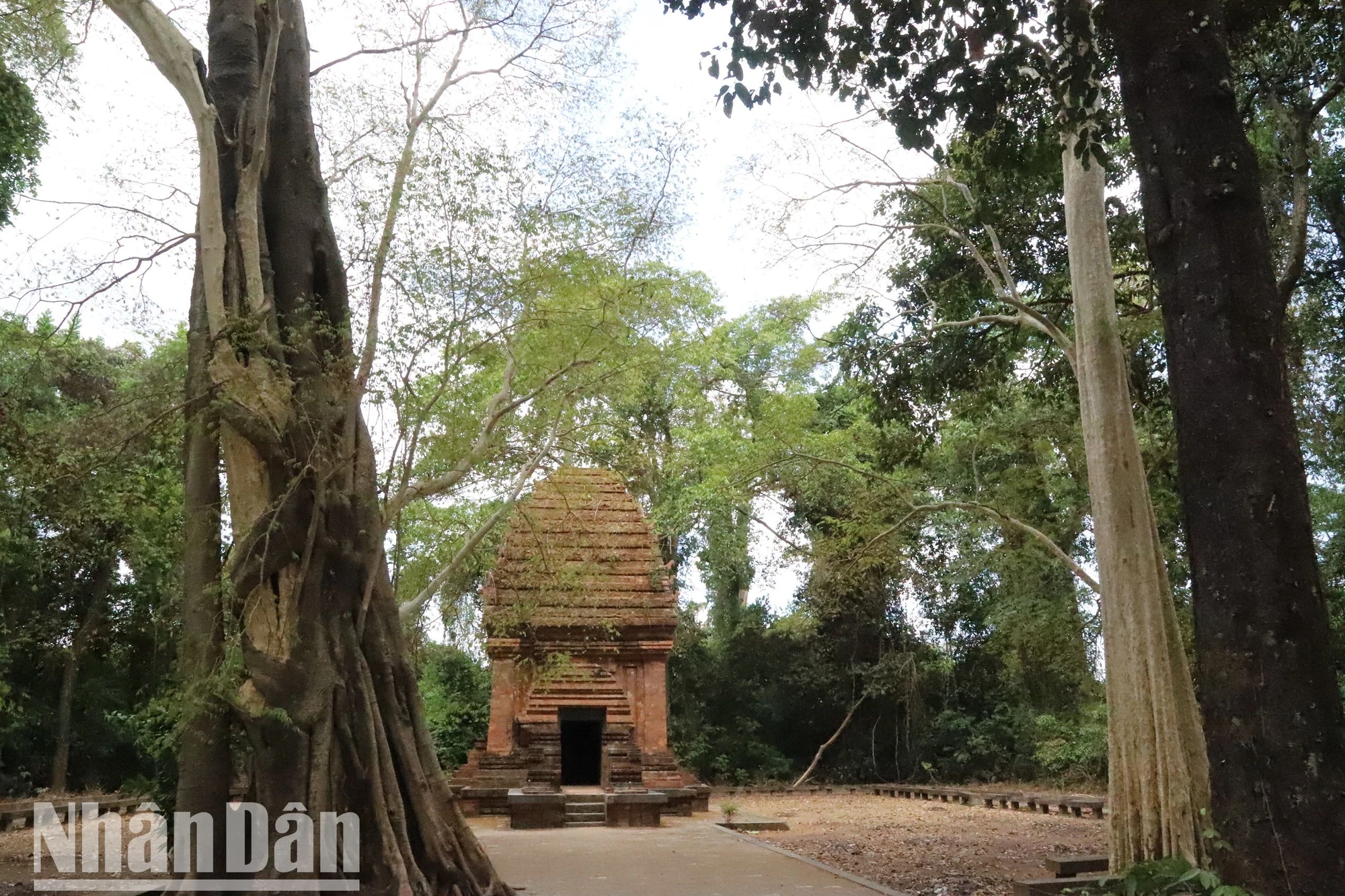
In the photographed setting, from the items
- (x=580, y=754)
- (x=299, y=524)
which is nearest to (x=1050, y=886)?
(x=299, y=524)

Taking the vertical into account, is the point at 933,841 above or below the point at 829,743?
above

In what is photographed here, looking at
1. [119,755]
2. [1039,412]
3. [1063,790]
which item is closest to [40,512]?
[119,755]

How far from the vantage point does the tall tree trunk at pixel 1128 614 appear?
6613 millimetres

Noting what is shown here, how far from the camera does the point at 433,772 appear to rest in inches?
261

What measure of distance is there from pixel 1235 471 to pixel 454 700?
17.0 m

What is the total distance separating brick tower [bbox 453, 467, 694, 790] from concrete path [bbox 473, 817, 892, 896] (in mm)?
2080

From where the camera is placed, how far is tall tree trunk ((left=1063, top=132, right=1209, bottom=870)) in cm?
661

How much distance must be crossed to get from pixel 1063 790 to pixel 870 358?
10389 millimetres

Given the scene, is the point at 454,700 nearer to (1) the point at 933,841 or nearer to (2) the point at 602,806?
(2) the point at 602,806

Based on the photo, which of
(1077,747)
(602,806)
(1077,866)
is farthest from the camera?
(1077,747)

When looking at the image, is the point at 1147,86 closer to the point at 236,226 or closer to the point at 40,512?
the point at 236,226

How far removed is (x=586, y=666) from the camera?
1462 centimetres

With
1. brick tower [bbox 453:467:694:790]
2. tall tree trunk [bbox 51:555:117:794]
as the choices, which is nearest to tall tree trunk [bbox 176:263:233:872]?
brick tower [bbox 453:467:694:790]

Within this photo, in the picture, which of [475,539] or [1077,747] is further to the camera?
[1077,747]
